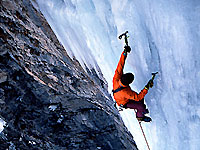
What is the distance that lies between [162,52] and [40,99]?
9.48 feet

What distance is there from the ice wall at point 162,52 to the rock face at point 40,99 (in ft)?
4.10

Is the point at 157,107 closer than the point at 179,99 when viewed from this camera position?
No

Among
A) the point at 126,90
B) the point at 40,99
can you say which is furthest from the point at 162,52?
the point at 40,99

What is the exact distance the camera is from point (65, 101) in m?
4.13

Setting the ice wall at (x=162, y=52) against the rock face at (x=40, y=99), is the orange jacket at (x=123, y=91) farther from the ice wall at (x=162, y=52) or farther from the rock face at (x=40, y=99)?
the rock face at (x=40, y=99)

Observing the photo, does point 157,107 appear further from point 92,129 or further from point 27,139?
point 27,139

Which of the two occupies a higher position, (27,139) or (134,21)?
(134,21)

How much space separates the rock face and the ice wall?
1249 millimetres

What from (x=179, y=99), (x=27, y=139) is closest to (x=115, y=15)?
(x=179, y=99)

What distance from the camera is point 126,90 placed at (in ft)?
9.34

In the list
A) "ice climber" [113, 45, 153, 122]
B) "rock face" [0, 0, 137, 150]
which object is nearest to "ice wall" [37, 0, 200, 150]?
"ice climber" [113, 45, 153, 122]

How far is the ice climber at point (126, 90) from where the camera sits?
2.67 meters

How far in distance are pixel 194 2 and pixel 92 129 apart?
353 centimetres

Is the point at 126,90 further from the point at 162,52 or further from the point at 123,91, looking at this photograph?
the point at 162,52
